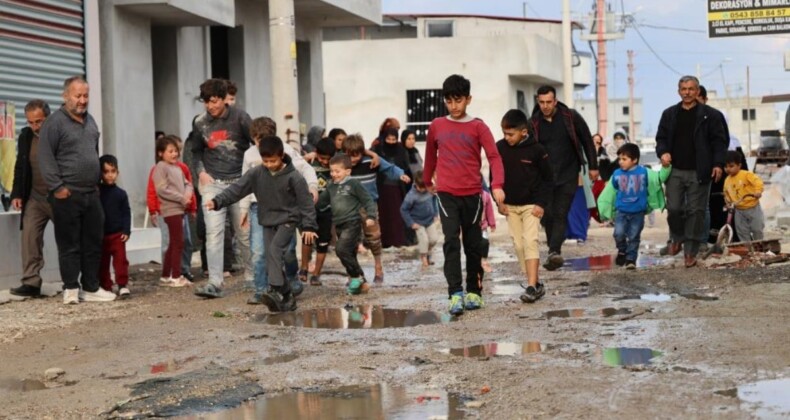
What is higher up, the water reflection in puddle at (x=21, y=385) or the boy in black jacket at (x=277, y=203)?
the boy in black jacket at (x=277, y=203)

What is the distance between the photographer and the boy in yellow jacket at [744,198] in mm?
14531

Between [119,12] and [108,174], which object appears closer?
Result: [108,174]

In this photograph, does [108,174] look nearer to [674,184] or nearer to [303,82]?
[674,184]

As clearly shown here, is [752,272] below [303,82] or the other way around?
below

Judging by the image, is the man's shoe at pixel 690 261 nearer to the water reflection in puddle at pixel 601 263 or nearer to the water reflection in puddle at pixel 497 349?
the water reflection in puddle at pixel 601 263

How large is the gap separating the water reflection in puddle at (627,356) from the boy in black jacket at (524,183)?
10.1ft

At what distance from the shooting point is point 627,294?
11086mm

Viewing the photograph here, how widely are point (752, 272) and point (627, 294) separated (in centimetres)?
161

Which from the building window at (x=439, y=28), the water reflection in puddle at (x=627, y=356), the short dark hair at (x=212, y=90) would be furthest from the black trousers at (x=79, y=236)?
the building window at (x=439, y=28)

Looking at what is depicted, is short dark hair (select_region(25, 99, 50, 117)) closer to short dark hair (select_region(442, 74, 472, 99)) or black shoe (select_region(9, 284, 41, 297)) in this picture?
black shoe (select_region(9, 284, 41, 297))

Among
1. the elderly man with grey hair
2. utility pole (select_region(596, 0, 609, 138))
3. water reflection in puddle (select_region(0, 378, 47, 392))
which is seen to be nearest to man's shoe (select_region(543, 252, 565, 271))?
the elderly man with grey hair

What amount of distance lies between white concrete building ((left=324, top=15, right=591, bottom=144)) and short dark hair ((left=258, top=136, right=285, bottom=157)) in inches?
1219

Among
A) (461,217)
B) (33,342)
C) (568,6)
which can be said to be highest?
(568,6)

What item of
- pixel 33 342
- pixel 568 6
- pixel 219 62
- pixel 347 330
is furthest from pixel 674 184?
pixel 568 6
